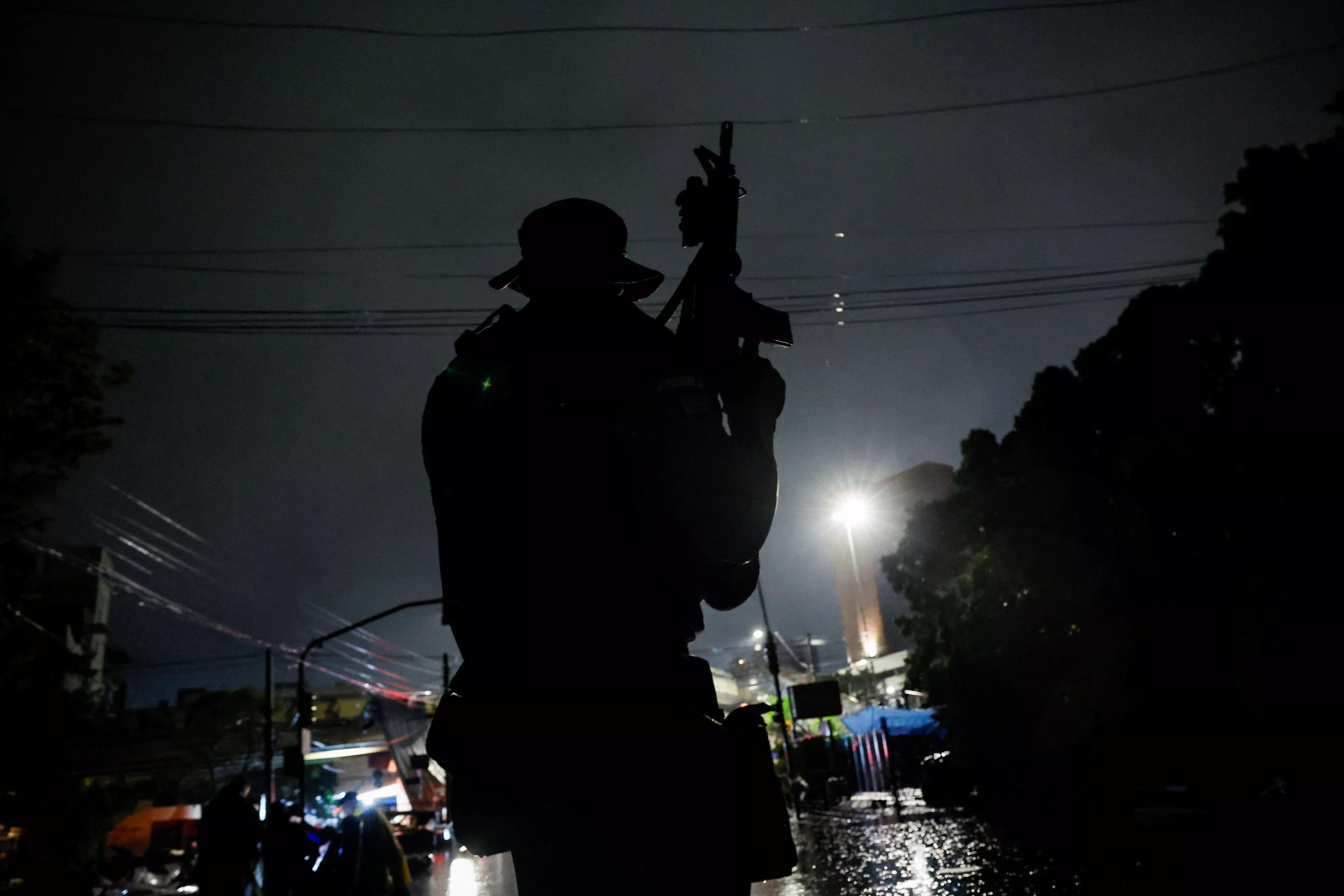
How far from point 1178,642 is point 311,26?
18304 millimetres

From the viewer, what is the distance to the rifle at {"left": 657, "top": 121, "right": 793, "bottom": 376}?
1575mm

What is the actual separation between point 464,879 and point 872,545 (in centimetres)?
6625

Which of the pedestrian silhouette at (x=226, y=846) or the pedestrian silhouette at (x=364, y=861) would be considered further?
the pedestrian silhouette at (x=226, y=846)

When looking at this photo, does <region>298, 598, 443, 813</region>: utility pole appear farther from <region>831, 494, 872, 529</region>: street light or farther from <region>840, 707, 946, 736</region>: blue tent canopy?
<region>831, 494, 872, 529</region>: street light

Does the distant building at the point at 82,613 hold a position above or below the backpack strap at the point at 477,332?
above

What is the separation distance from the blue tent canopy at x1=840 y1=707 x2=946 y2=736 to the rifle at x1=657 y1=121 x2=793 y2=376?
2766 centimetres

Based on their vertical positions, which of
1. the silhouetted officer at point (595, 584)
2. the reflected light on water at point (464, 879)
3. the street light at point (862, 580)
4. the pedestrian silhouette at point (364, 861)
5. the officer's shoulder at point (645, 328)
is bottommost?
the reflected light on water at point (464, 879)

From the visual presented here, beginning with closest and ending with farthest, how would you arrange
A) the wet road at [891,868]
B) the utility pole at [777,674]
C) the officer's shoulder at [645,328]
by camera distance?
the officer's shoulder at [645,328], the wet road at [891,868], the utility pole at [777,674]

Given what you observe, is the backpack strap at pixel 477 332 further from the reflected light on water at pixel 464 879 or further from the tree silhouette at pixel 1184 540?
the tree silhouette at pixel 1184 540

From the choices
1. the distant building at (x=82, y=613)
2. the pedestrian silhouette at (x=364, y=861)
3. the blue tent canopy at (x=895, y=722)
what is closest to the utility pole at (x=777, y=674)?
the blue tent canopy at (x=895, y=722)

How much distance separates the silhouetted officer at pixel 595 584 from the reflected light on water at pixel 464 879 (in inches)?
370

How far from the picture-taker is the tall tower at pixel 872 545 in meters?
69.2

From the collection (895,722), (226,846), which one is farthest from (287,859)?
(895,722)

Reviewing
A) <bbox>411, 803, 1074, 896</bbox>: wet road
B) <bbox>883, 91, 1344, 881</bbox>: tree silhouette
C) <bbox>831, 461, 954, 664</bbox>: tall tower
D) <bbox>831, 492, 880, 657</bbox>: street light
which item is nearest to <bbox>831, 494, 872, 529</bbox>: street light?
<bbox>831, 492, 880, 657</bbox>: street light
